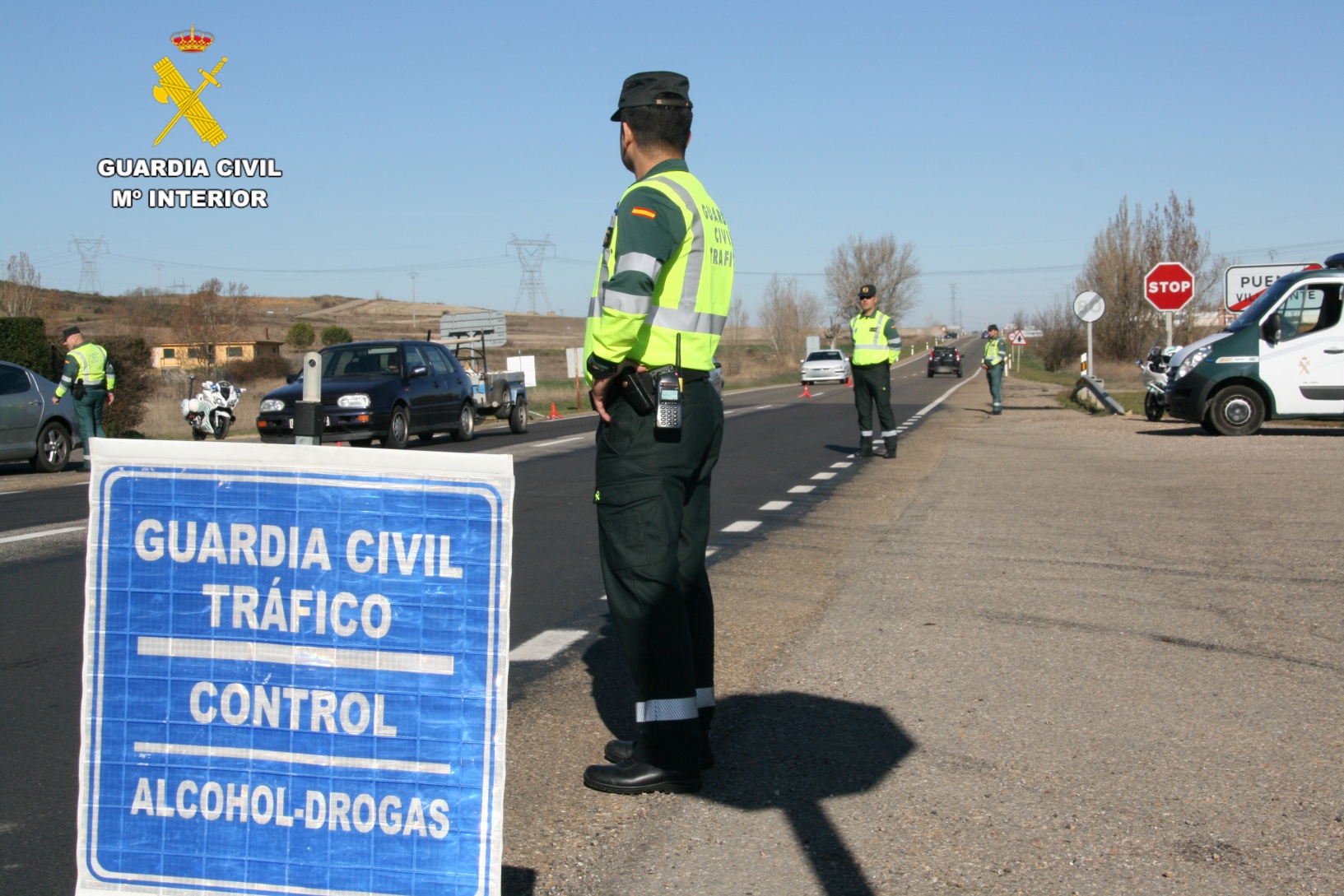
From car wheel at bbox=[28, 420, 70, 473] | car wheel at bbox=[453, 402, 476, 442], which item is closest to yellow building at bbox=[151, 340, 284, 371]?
car wheel at bbox=[453, 402, 476, 442]

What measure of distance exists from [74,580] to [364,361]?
1236 cm

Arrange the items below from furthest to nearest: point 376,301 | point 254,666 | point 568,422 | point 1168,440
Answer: point 376,301
point 568,422
point 1168,440
point 254,666

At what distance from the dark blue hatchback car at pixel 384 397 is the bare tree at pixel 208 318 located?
128 feet

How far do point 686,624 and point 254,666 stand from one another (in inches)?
58.8

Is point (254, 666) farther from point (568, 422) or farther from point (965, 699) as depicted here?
point (568, 422)

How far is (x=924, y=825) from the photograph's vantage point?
371cm

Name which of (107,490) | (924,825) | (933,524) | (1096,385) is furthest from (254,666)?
(1096,385)

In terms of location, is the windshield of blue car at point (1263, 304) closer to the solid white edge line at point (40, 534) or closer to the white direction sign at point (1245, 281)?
the white direction sign at point (1245, 281)

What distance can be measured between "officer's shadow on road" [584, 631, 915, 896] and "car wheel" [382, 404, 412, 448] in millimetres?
14164

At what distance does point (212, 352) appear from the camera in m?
58.9

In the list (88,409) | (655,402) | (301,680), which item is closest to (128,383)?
(88,409)

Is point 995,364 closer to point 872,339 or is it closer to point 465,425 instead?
point 465,425

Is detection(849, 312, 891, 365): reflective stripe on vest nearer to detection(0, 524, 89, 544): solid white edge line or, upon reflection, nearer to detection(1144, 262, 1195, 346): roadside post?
detection(0, 524, 89, 544): solid white edge line

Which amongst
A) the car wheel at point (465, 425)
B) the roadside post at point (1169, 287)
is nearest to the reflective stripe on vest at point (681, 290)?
the car wheel at point (465, 425)
